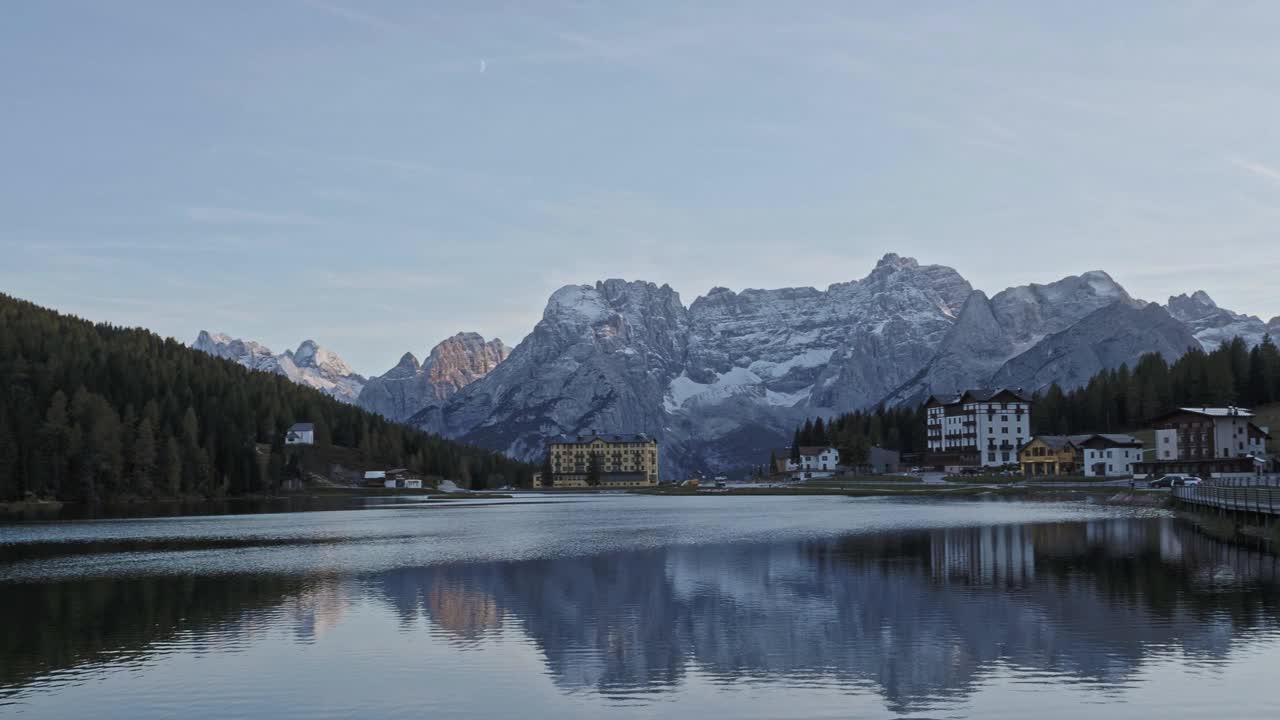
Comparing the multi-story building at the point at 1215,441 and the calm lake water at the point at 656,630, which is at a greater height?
the multi-story building at the point at 1215,441

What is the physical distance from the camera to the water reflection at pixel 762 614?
120 ft

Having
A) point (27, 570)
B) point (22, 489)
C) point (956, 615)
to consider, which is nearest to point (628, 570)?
point (956, 615)

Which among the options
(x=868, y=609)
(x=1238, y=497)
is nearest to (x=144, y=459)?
(x=1238, y=497)

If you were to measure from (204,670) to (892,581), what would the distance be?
33.8 meters

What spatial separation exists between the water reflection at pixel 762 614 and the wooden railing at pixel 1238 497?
8492 mm

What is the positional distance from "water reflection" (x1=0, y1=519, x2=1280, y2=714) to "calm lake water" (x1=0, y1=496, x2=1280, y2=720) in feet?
0.59

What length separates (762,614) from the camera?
4822cm

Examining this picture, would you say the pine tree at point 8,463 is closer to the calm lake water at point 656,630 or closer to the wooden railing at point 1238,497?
the calm lake water at point 656,630

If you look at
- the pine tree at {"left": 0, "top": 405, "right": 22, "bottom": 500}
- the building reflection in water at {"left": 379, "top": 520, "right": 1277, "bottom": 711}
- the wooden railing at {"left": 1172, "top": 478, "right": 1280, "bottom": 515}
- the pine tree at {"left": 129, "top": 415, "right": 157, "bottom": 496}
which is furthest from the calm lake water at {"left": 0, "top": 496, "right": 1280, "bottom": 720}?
the pine tree at {"left": 129, "top": 415, "right": 157, "bottom": 496}

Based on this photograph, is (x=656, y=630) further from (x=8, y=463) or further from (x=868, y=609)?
(x=8, y=463)

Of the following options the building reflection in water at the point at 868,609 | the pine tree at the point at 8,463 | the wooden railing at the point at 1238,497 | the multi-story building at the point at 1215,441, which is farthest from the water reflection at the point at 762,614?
the pine tree at the point at 8,463

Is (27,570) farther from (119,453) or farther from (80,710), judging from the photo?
(119,453)

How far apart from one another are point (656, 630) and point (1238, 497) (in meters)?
65.1

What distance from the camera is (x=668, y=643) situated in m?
42.0
